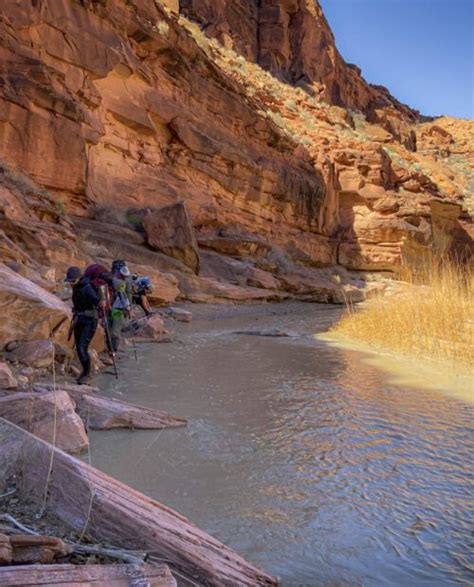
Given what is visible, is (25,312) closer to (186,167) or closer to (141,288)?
(141,288)

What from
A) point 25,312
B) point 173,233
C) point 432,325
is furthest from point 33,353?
point 173,233

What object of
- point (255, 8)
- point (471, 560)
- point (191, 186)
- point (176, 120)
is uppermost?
point (255, 8)

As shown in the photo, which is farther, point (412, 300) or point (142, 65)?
point (142, 65)

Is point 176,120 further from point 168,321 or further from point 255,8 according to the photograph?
point 255,8

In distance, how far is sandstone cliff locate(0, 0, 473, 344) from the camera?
43.6ft

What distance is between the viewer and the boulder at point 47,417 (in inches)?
119

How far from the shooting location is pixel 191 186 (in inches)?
810

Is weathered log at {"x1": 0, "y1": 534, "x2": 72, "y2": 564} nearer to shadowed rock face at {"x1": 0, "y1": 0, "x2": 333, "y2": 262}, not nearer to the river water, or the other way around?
the river water

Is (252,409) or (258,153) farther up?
(258,153)

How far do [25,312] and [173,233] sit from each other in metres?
11.5

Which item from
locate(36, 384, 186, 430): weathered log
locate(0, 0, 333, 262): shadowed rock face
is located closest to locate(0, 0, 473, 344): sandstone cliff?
locate(0, 0, 333, 262): shadowed rock face

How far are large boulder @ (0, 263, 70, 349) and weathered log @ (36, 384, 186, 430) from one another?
155 centimetres

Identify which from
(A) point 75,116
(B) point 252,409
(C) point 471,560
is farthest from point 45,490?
(A) point 75,116

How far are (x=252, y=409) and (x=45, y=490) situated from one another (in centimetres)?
283
